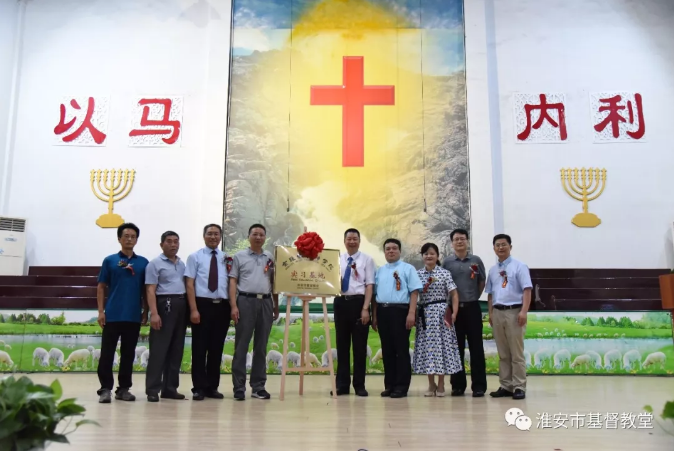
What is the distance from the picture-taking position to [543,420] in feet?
9.31

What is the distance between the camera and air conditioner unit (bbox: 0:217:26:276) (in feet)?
23.9

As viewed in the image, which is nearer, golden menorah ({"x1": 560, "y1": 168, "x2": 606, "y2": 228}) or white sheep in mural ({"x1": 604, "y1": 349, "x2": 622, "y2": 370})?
white sheep in mural ({"x1": 604, "y1": 349, "x2": 622, "y2": 370})

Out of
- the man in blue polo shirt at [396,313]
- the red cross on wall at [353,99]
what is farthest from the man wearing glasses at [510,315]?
the red cross on wall at [353,99]

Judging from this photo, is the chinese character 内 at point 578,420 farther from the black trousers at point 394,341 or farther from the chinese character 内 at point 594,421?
the black trousers at point 394,341

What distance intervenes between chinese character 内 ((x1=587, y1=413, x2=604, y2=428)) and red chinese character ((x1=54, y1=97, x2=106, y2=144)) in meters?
7.29

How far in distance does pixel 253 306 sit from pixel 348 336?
84 centimetres

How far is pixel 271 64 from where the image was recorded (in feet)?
26.1

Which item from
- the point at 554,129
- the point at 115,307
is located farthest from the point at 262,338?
the point at 554,129

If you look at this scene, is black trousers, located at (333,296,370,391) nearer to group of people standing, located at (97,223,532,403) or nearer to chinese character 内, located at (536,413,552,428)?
group of people standing, located at (97,223,532,403)

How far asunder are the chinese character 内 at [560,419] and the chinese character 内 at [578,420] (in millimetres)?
34

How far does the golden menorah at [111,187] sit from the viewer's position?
771 cm

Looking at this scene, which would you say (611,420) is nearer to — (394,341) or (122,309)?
(394,341)

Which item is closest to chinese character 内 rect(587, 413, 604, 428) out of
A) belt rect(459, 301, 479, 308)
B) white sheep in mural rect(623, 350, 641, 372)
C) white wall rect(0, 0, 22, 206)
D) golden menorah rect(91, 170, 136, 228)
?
belt rect(459, 301, 479, 308)

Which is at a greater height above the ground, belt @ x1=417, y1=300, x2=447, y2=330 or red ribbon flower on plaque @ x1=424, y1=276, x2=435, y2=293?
red ribbon flower on plaque @ x1=424, y1=276, x2=435, y2=293
